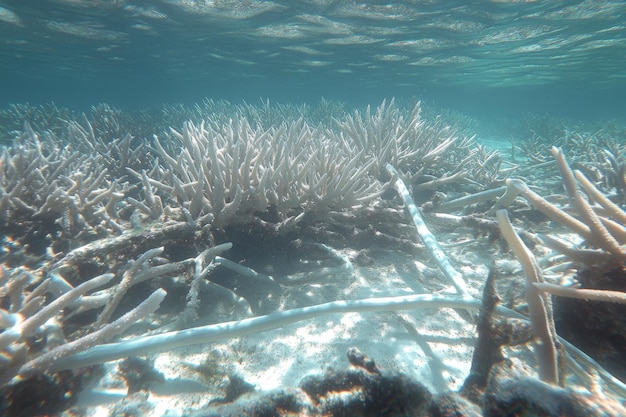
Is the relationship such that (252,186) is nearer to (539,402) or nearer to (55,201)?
(55,201)

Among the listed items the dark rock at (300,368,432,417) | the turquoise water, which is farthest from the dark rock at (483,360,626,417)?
the turquoise water

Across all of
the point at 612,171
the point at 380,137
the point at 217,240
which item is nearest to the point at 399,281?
the point at 217,240

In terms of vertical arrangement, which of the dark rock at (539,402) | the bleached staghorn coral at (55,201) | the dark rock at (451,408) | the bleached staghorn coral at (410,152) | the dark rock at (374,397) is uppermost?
the bleached staghorn coral at (410,152)

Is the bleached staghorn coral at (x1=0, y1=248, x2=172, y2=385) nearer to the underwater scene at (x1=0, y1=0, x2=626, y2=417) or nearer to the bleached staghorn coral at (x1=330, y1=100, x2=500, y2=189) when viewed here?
the underwater scene at (x1=0, y1=0, x2=626, y2=417)

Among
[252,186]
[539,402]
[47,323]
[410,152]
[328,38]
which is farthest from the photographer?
[328,38]

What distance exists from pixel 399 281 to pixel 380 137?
108 inches

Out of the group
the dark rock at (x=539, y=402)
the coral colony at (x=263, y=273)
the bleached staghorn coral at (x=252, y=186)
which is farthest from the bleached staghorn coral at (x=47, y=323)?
the dark rock at (x=539, y=402)

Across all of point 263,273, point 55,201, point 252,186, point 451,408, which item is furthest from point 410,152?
point 55,201

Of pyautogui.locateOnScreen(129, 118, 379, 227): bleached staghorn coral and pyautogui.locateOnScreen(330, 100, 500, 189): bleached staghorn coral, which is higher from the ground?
pyautogui.locateOnScreen(330, 100, 500, 189): bleached staghorn coral

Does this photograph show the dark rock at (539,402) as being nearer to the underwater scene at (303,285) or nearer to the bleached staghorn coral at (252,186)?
the underwater scene at (303,285)

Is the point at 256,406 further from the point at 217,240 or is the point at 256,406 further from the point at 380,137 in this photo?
the point at 380,137

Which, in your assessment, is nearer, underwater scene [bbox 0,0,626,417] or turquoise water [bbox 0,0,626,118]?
underwater scene [bbox 0,0,626,417]

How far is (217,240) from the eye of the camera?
9.68 feet

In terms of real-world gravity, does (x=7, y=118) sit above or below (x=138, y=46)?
below
